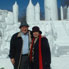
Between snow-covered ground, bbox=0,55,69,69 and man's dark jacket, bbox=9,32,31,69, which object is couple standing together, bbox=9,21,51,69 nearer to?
man's dark jacket, bbox=9,32,31,69

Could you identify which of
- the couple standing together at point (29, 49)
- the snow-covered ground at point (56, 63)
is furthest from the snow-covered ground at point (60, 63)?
the couple standing together at point (29, 49)

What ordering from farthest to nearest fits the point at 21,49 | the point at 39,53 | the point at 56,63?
the point at 56,63 → the point at 21,49 → the point at 39,53

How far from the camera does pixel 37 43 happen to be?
3.00m

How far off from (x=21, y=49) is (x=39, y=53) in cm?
30

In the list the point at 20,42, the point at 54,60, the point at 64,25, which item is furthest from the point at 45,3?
the point at 20,42

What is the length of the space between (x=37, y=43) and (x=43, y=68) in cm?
38

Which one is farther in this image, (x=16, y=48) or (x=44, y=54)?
(x=16, y=48)

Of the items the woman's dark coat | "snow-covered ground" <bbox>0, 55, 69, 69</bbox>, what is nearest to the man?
the woman's dark coat

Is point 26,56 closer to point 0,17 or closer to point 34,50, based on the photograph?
point 34,50

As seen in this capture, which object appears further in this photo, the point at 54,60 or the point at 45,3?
the point at 45,3

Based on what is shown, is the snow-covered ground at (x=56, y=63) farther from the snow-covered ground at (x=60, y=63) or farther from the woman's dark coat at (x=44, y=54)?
the woman's dark coat at (x=44, y=54)

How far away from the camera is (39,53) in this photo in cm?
294

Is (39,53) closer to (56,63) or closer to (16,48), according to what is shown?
(16,48)

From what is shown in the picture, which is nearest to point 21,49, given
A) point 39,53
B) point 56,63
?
point 39,53
